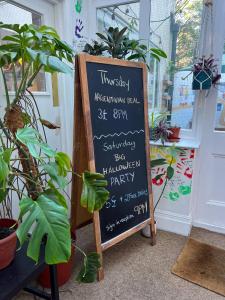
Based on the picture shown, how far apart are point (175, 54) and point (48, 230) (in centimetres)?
182

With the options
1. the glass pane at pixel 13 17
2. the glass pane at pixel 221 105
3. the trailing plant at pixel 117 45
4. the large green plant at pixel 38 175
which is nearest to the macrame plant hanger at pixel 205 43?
the glass pane at pixel 221 105

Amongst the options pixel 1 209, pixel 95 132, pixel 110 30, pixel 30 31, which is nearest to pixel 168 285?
pixel 95 132

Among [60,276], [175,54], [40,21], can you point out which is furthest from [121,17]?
[60,276]

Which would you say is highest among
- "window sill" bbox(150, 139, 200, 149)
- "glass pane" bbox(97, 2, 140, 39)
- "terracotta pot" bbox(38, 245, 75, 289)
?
"glass pane" bbox(97, 2, 140, 39)

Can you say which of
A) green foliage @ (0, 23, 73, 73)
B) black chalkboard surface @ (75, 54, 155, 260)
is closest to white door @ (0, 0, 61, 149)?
green foliage @ (0, 23, 73, 73)

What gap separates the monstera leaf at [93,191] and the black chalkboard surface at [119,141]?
11.9 inches

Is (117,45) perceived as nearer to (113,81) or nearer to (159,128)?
(113,81)

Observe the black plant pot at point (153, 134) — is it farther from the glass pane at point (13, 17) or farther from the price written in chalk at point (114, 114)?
the glass pane at point (13, 17)

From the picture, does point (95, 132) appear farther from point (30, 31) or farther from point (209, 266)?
point (209, 266)

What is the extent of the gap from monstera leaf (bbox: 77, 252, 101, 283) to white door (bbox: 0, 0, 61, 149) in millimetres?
1064

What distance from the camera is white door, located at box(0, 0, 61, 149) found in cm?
154

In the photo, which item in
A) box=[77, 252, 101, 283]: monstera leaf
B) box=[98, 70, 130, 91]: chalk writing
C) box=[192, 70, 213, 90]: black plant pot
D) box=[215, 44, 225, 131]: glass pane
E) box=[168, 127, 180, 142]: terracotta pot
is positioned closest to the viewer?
box=[77, 252, 101, 283]: monstera leaf

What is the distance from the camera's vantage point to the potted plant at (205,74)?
5.86 ft

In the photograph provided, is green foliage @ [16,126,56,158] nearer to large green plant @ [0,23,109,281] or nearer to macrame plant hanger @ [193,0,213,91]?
large green plant @ [0,23,109,281]
